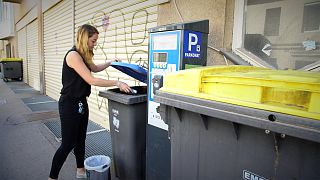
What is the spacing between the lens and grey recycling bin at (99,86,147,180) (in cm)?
247

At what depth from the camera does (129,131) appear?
99.0 inches

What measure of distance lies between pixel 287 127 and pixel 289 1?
1781 millimetres


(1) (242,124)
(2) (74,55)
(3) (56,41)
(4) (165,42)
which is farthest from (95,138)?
(3) (56,41)

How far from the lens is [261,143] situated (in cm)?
120

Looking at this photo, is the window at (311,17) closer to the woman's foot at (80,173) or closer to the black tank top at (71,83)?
the black tank top at (71,83)

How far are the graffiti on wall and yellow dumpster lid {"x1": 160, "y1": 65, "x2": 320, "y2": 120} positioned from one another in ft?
8.34

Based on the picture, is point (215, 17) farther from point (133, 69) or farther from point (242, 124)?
point (242, 124)

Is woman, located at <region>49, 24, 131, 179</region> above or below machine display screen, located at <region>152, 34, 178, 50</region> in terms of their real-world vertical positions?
below

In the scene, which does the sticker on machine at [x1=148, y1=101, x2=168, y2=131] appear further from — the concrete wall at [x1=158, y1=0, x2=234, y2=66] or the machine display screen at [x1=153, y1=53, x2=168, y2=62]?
the concrete wall at [x1=158, y1=0, x2=234, y2=66]

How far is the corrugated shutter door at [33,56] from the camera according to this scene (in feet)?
37.1

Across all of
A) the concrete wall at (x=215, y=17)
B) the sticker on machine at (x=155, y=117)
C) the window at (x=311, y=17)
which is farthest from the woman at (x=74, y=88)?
the window at (x=311, y=17)

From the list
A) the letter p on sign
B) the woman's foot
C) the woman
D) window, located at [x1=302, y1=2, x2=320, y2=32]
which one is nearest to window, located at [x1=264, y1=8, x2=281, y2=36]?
window, located at [x1=302, y1=2, x2=320, y2=32]

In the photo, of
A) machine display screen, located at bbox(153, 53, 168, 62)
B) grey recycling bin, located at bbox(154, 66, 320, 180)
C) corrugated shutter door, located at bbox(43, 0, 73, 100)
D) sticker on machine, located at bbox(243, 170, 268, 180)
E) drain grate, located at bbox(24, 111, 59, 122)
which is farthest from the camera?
corrugated shutter door, located at bbox(43, 0, 73, 100)

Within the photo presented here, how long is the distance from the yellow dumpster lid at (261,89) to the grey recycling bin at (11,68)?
1636 centimetres
